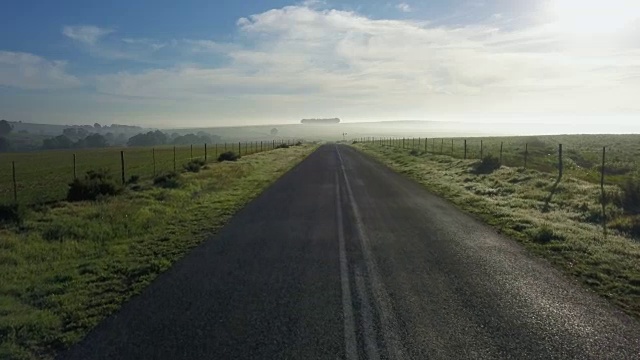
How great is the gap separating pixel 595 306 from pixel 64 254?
896 cm

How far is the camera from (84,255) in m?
8.89

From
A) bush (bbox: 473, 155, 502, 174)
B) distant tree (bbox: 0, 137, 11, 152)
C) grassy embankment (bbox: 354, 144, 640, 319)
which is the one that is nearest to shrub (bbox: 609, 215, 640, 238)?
grassy embankment (bbox: 354, 144, 640, 319)

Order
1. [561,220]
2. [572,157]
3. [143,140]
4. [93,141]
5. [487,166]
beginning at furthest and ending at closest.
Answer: [143,140]
[93,141]
[572,157]
[487,166]
[561,220]

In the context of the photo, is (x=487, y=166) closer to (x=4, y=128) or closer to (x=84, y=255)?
(x=84, y=255)

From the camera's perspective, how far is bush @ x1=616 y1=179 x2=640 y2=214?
43.0 feet

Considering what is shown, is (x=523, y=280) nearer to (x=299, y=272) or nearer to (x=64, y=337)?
(x=299, y=272)

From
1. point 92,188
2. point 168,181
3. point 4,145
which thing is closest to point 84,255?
point 92,188

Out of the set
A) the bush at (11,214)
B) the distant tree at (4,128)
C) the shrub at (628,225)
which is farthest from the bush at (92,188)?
the distant tree at (4,128)

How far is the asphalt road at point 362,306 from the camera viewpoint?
4.54 m

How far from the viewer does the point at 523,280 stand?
6.79 meters

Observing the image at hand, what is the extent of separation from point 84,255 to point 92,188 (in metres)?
8.56

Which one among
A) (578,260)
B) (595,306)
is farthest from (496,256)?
(595,306)

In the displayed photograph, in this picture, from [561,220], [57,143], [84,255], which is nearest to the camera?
[84,255]

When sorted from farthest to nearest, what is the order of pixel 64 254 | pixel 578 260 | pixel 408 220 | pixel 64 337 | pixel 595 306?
1. pixel 408 220
2. pixel 64 254
3. pixel 578 260
4. pixel 595 306
5. pixel 64 337
